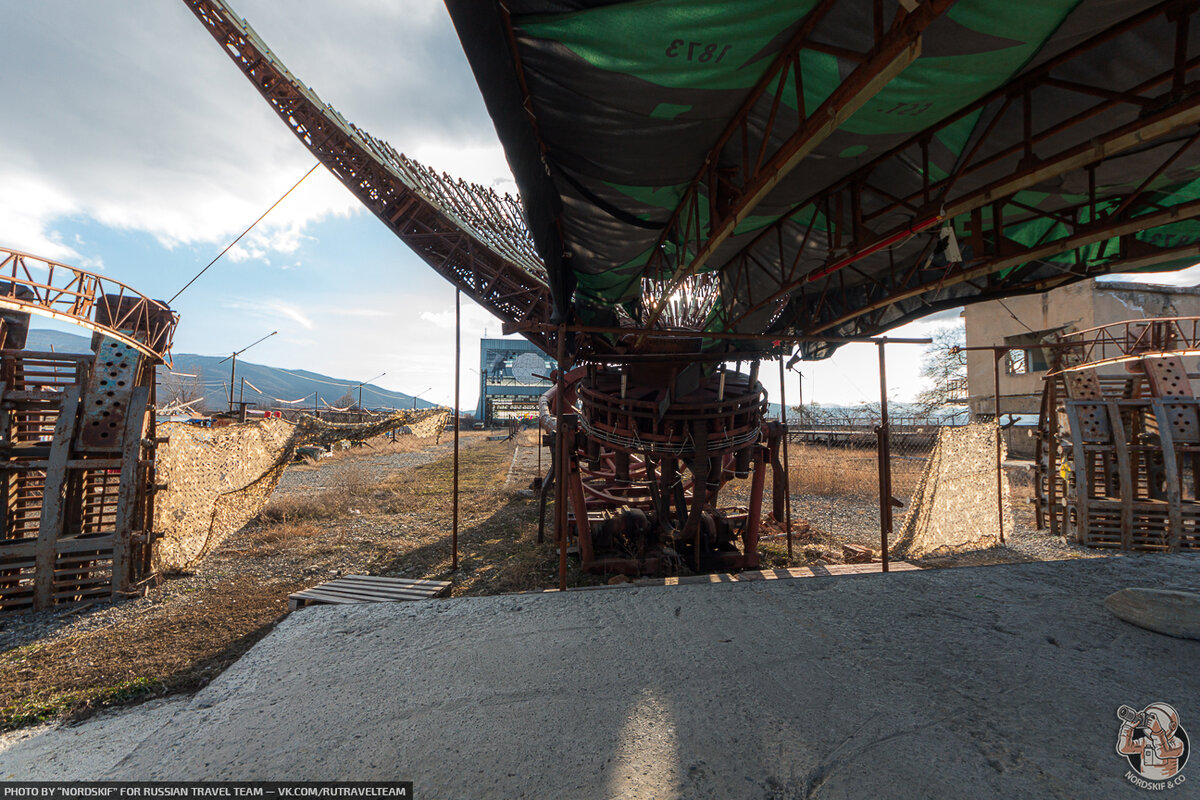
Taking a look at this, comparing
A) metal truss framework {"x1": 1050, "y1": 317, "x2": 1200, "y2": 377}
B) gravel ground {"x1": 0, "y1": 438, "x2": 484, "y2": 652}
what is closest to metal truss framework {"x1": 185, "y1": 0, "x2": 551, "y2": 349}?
gravel ground {"x1": 0, "y1": 438, "x2": 484, "y2": 652}

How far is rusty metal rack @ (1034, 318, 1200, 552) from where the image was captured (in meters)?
7.18

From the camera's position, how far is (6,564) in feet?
16.2

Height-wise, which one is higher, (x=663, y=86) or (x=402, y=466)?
(x=663, y=86)

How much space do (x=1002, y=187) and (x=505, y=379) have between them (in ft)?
237

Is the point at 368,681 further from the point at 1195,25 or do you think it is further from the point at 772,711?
the point at 1195,25

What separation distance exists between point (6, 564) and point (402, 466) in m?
18.4

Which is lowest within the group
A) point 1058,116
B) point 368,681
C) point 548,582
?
point 548,582

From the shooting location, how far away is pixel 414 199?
509 inches

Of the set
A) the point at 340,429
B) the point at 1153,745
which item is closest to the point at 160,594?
the point at 1153,745

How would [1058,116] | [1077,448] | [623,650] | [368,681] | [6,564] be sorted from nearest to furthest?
[368,681]
[623,650]
[1058,116]
[6,564]
[1077,448]

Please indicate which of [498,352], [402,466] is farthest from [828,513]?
[498,352]

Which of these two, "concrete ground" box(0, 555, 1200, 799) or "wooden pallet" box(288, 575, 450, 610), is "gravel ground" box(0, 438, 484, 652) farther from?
"concrete ground" box(0, 555, 1200, 799)

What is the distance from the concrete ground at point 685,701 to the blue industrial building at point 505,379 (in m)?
64.5

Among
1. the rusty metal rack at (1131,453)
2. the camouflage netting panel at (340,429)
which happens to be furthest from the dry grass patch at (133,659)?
the rusty metal rack at (1131,453)
